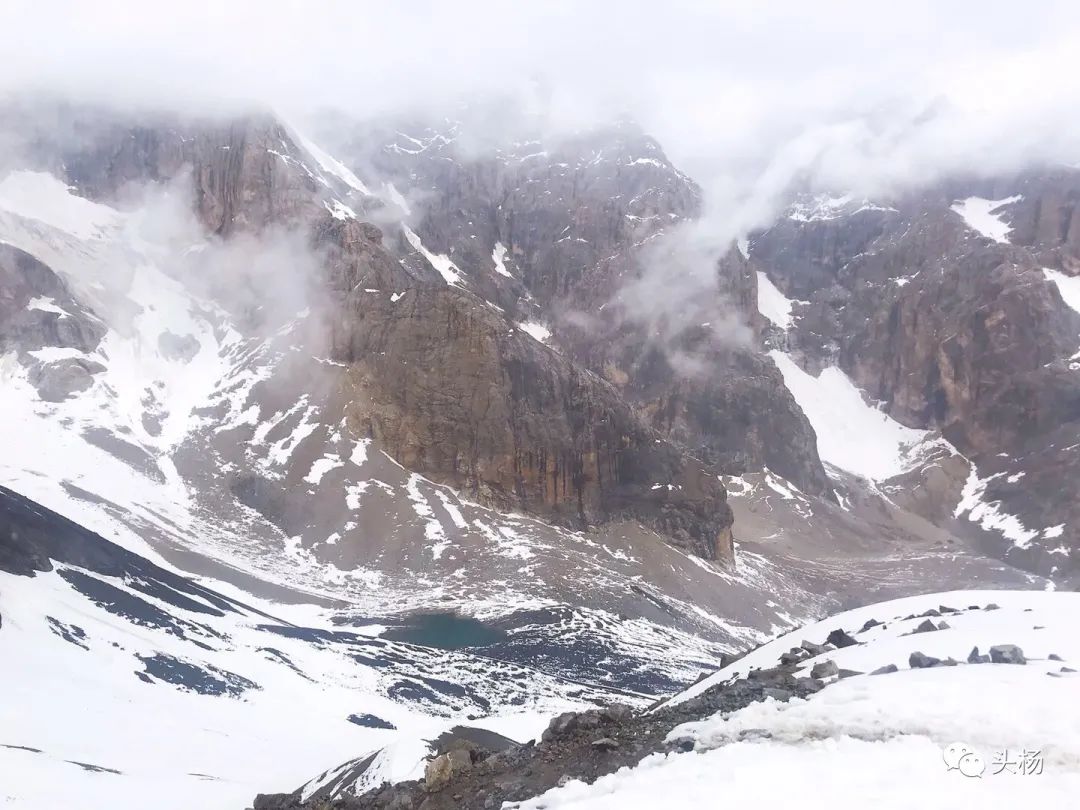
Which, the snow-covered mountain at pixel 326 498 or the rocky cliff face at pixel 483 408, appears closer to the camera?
the snow-covered mountain at pixel 326 498

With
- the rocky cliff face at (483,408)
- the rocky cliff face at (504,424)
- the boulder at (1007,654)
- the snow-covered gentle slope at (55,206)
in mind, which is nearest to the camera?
the boulder at (1007,654)

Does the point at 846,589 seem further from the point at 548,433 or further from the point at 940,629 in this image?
the point at 940,629

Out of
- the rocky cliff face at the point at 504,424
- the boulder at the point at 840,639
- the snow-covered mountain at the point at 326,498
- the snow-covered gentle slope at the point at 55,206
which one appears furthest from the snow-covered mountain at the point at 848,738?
the snow-covered gentle slope at the point at 55,206

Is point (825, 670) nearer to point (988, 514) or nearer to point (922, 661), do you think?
point (922, 661)

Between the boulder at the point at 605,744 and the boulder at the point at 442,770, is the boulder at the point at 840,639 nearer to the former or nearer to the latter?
the boulder at the point at 605,744

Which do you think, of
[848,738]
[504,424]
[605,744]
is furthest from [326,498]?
[848,738]

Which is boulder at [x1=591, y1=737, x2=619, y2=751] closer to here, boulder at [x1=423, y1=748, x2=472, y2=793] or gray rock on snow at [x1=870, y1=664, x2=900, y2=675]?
boulder at [x1=423, y1=748, x2=472, y2=793]

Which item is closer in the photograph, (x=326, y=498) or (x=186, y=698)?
(x=186, y=698)

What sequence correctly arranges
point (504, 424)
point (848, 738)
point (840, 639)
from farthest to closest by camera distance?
point (504, 424)
point (840, 639)
point (848, 738)
